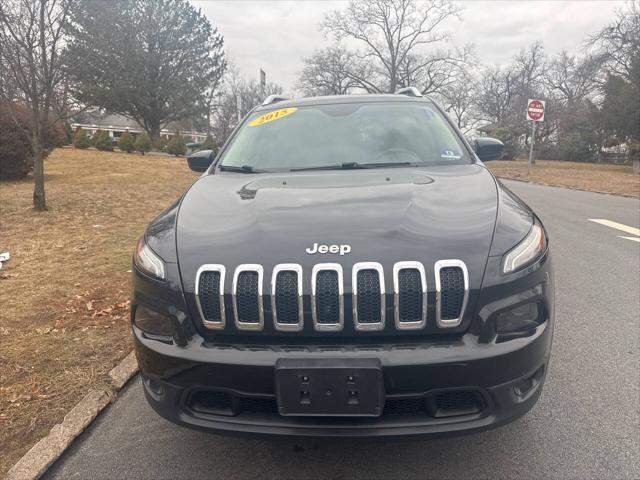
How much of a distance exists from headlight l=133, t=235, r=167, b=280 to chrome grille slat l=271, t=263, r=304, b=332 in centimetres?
50

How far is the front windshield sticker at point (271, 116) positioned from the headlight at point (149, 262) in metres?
1.69

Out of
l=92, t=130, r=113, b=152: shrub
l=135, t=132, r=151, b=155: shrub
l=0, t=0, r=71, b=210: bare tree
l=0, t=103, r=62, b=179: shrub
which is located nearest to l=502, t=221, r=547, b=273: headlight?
l=0, t=0, r=71, b=210: bare tree

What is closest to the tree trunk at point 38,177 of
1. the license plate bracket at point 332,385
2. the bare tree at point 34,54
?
the bare tree at point 34,54

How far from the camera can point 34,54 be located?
758 cm

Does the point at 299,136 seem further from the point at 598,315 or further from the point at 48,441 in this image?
the point at 598,315

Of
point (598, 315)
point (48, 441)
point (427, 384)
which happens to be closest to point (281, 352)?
point (427, 384)

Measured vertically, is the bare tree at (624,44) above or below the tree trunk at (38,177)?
above

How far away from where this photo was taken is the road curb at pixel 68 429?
7.42 feet

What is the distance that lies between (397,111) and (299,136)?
2.51 feet

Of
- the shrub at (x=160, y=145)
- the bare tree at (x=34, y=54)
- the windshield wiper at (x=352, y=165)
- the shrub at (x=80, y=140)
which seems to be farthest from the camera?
the shrub at (x=160, y=145)

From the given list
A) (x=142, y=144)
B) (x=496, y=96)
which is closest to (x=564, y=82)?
(x=496, y=96)

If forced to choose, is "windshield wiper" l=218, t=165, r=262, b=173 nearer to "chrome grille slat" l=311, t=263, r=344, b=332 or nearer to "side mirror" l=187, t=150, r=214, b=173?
"side mirror" l=187, t=150, r=214, b=173

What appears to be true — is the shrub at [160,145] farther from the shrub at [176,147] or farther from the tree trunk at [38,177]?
the tree trunk at [38,177]

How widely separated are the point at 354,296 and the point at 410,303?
210 millimetres
